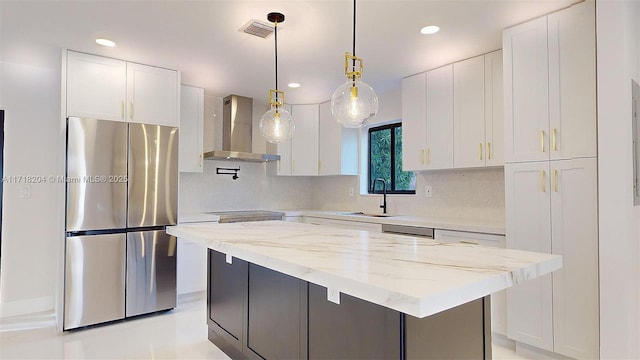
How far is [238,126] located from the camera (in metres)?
4.56

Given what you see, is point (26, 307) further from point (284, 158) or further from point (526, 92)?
point (526, 92)

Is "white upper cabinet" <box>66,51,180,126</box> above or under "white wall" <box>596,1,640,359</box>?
above

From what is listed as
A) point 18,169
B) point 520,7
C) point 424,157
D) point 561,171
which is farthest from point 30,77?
point 561,171

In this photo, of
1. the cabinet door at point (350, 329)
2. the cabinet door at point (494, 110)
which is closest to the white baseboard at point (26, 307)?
the cabinet door at point (350, 329)

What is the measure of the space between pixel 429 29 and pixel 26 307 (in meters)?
4.24

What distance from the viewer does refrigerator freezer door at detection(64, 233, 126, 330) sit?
301cm

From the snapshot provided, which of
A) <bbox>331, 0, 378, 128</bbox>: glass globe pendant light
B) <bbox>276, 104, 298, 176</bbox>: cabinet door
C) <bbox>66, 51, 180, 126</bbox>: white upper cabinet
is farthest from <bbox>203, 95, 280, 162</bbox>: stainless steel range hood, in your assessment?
<bbox>331, 0, 378, 128</bbox>: glass globe pendant light

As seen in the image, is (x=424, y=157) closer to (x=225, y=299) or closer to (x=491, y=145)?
(x=491, y=145)

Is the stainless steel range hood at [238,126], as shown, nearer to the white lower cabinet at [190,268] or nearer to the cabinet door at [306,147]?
the cabinet door at [306,147]

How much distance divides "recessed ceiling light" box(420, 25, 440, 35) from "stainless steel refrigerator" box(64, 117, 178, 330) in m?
2.36

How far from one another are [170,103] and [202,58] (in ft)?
Result: 1.92

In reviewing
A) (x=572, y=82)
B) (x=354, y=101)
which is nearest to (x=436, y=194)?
(x=572, y=82)

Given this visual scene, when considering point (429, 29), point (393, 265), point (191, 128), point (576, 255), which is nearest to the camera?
point (393, 265)

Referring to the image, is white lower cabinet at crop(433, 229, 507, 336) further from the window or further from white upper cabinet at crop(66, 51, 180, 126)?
white upper cabinet at crop(66, 51, 180, 126)
